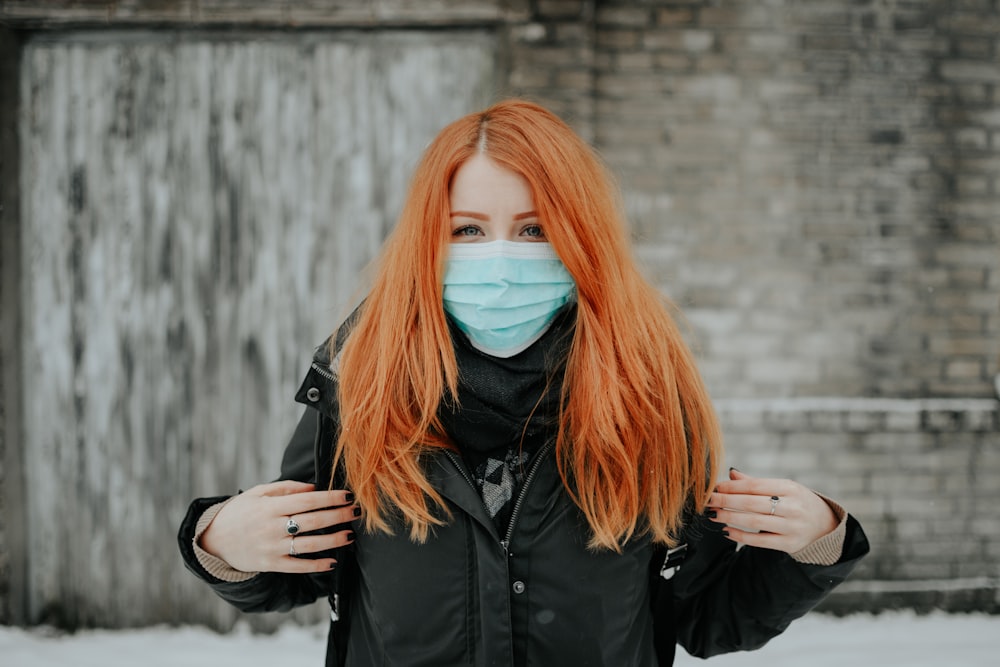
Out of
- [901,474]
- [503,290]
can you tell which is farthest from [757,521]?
[901,474]

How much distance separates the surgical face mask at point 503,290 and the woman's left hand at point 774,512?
0.55 meters

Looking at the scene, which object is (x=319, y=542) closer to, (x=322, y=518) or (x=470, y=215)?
(x=322, y=518)

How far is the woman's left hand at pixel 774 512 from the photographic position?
1355mm

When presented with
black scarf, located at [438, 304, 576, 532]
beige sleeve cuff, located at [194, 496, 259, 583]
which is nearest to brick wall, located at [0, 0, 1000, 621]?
black scarf, located at [438, 304, 576, 532]

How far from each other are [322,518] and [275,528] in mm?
92

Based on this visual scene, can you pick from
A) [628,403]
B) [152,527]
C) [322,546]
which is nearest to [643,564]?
[628,403]

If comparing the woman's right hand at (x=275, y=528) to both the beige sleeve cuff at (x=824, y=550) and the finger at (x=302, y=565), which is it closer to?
the finger at (x=302, y=565)

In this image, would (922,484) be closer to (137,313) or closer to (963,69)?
(963,69)

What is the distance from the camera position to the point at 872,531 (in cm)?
365

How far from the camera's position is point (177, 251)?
354 cm

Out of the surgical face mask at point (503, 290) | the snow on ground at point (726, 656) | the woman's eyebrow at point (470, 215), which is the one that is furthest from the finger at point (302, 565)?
the snow on ground at point (726, 656)

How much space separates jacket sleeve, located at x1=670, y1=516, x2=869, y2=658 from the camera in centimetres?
142

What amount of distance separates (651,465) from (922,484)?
299 cm

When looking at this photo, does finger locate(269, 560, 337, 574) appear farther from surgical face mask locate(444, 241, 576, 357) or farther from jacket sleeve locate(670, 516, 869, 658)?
jacket sleeve locate(670, 516, 869, 658)
